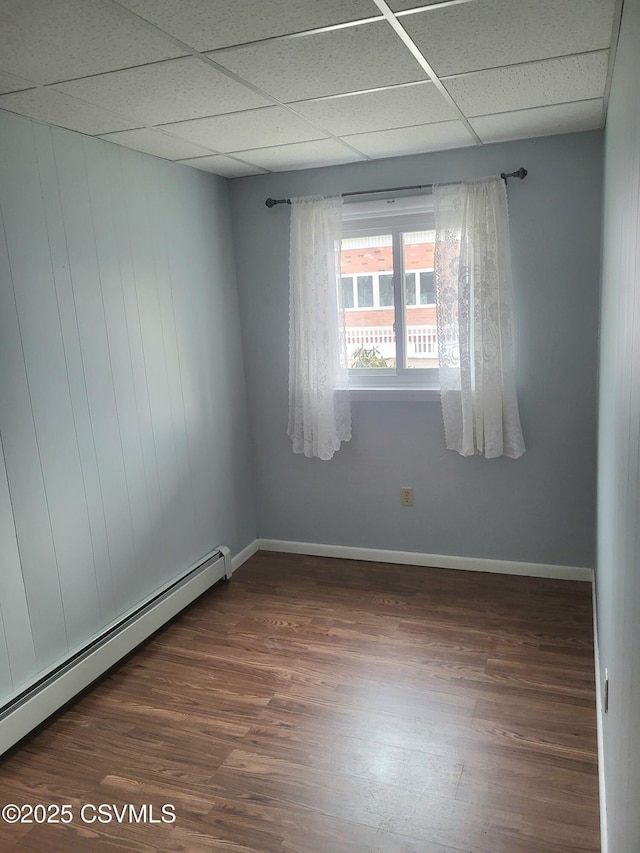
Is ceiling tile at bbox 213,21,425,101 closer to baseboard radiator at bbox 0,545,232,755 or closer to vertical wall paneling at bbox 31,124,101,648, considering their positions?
vertical wall paneling at bbox 31,124,101,648

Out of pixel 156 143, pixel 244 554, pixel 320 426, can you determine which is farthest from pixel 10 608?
pixel 156 143

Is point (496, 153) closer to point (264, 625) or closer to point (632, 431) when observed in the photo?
point (632, 431)

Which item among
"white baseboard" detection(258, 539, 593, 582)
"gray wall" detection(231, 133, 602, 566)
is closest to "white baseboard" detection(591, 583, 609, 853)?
"white baseboard" detection(258, 539, 593, 582)

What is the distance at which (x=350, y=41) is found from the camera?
1.78 metres

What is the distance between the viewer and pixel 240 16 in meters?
1.59

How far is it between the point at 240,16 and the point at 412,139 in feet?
5.04

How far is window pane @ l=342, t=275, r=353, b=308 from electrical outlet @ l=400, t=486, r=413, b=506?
1.07 meters

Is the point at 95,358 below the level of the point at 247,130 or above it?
below

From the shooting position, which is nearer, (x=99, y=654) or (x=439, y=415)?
(x=99, y=654)

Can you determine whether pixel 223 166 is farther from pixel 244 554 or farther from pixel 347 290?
pixel 244 554

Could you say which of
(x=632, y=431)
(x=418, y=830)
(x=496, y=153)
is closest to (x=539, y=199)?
(x=496, y=153)

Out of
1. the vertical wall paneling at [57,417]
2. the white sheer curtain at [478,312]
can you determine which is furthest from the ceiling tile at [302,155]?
the vertical wall paneling at [57,417]

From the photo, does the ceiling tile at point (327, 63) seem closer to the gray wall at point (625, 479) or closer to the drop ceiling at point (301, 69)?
the drop ceiling at point (301, 69)

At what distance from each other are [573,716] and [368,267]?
2364mm
